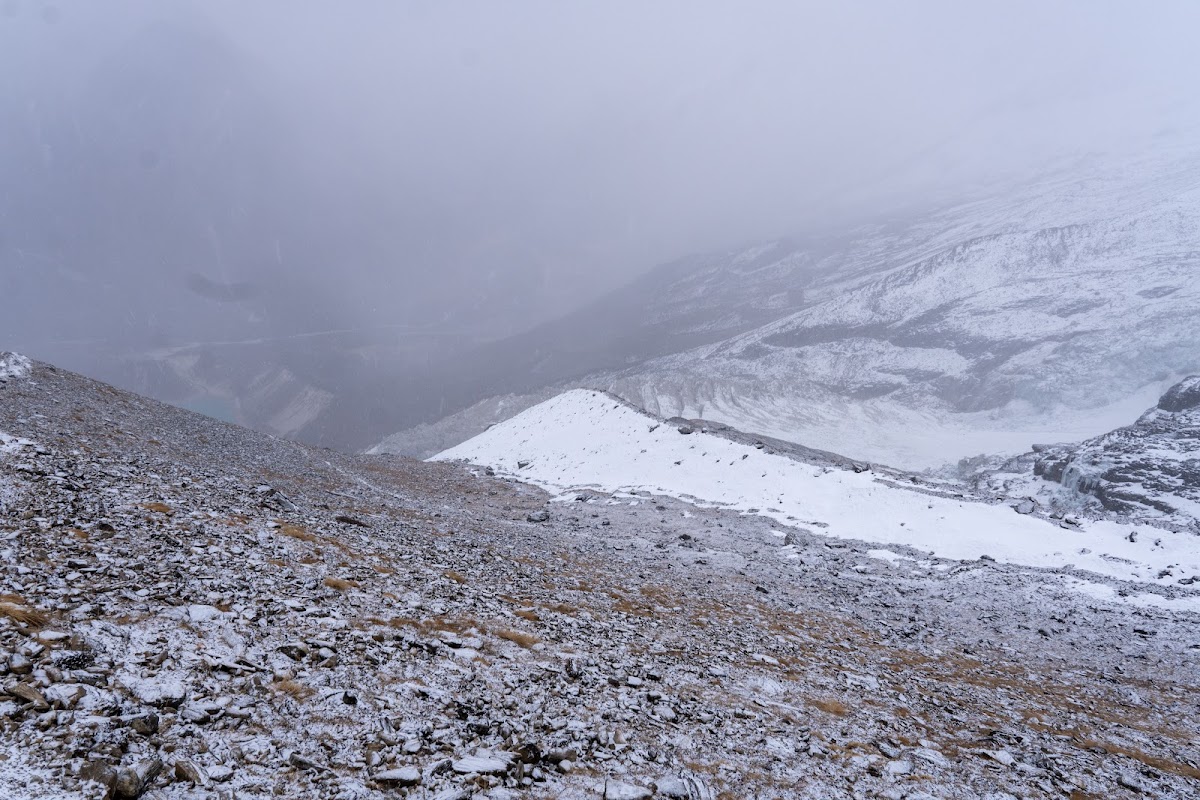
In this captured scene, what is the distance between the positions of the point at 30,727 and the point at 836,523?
24.1 m

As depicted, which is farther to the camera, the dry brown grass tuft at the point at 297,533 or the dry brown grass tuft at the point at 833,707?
the dry brown grass tuft at the point at 297,533

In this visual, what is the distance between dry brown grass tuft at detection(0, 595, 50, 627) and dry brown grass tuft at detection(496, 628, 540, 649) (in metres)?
4.55

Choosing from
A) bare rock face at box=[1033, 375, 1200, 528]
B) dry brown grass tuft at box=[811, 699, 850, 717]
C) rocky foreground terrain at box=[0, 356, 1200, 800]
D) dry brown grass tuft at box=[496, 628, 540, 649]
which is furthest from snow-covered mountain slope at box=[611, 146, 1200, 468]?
dry brown grass tuft at box=[496, 628, 540, 649]

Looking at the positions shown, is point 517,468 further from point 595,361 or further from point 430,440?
point 595,361

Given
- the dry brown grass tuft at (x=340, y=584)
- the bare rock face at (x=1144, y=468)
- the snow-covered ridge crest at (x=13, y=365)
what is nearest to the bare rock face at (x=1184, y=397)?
the bare rock face at (x=1144, y=468)

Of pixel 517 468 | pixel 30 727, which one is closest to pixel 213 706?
pixel 30 727

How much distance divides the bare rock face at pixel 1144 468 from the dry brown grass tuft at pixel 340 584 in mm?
37780

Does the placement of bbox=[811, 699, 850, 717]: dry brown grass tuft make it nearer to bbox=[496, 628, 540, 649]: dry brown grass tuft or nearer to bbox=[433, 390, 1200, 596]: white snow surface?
bbox=[496, 628, 540, 649]: dry brown grass tuft

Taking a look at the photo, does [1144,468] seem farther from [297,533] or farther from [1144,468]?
[297,533]

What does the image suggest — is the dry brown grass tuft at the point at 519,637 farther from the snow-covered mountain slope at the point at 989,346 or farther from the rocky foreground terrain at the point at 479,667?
the snow-covered mountain slope at the point at 989,346

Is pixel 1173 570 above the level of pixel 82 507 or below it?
below

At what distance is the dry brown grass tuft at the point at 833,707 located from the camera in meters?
7.11

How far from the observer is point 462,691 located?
559cm

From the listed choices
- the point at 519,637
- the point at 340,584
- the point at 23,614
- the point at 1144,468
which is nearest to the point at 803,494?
the point at 519,637
